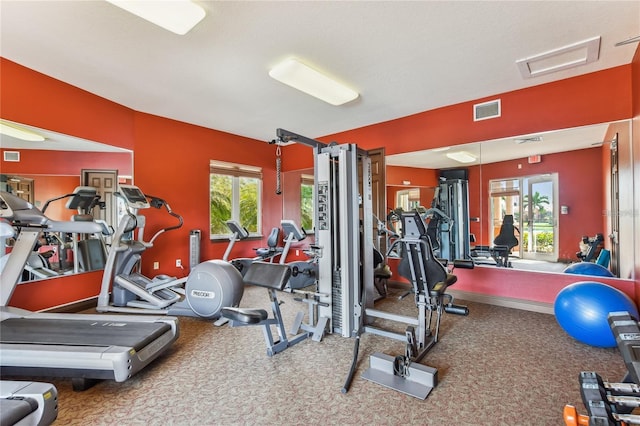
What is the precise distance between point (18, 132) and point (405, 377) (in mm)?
4449

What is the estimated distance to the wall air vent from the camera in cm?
312

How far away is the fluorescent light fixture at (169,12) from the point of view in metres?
2.00

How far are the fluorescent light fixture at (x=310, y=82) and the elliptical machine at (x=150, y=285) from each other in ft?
6.79

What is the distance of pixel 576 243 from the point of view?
3439mm

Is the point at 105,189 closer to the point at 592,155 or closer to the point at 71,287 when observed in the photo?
the point at 71,287

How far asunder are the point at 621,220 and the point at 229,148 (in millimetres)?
5614

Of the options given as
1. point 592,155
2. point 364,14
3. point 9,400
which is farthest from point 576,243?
point 9,400

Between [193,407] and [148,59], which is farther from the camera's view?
[148,59]

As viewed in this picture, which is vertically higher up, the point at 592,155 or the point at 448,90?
the point at 448,90

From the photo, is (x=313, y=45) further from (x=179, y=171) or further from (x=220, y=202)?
(x=220, y=202)

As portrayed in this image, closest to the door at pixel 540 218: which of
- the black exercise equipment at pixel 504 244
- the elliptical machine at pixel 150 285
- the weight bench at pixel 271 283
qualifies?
the black exercise equipment at pixel 504 244

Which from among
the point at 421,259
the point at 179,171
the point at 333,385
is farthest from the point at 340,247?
the point at 179,171

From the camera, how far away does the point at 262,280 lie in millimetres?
2389

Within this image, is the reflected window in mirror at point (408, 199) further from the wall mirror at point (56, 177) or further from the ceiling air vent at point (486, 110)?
the wall mirror at point (56, 177)
